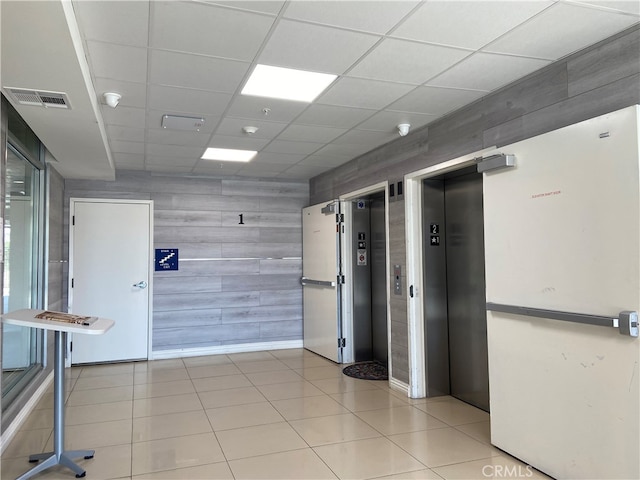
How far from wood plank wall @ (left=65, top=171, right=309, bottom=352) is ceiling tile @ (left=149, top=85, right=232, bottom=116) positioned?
2967mm

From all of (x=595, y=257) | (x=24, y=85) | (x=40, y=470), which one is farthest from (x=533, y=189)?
(x=40, y=470)

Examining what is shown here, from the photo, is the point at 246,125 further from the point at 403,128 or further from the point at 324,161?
the point at 324,161

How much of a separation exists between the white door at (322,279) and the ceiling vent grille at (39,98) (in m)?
3.57

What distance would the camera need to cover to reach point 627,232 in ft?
7.80

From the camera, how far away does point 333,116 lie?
4098 mm

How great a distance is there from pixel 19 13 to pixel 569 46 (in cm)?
298

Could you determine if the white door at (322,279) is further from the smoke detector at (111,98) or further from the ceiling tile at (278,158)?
→ the smoke detector at (111,98)

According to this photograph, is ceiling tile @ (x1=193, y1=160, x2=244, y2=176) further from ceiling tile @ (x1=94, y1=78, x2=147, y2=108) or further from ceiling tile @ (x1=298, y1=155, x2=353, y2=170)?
ceiling tile @ (x1=94, y1=78, x2=147, y2=108)

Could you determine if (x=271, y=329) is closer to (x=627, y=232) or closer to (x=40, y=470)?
(x=40, y=470)

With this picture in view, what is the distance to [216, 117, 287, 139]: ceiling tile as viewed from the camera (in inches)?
167

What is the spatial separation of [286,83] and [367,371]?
12.0ft

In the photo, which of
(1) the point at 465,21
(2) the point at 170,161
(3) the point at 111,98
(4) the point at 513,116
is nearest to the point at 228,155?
(2) the point at 170,161

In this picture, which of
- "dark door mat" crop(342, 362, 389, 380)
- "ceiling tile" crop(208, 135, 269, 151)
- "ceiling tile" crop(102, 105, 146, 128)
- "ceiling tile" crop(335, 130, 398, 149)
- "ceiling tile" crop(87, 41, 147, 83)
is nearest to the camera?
"ceiling tile" crop(87, 41, 147, 83)

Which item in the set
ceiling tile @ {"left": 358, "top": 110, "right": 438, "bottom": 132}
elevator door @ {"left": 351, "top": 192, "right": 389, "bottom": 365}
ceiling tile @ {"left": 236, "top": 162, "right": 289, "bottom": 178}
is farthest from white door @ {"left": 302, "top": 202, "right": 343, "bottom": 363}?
ceiling tile @ {"left": 358, "top": 110, "right": 438, "bottom": 132}
